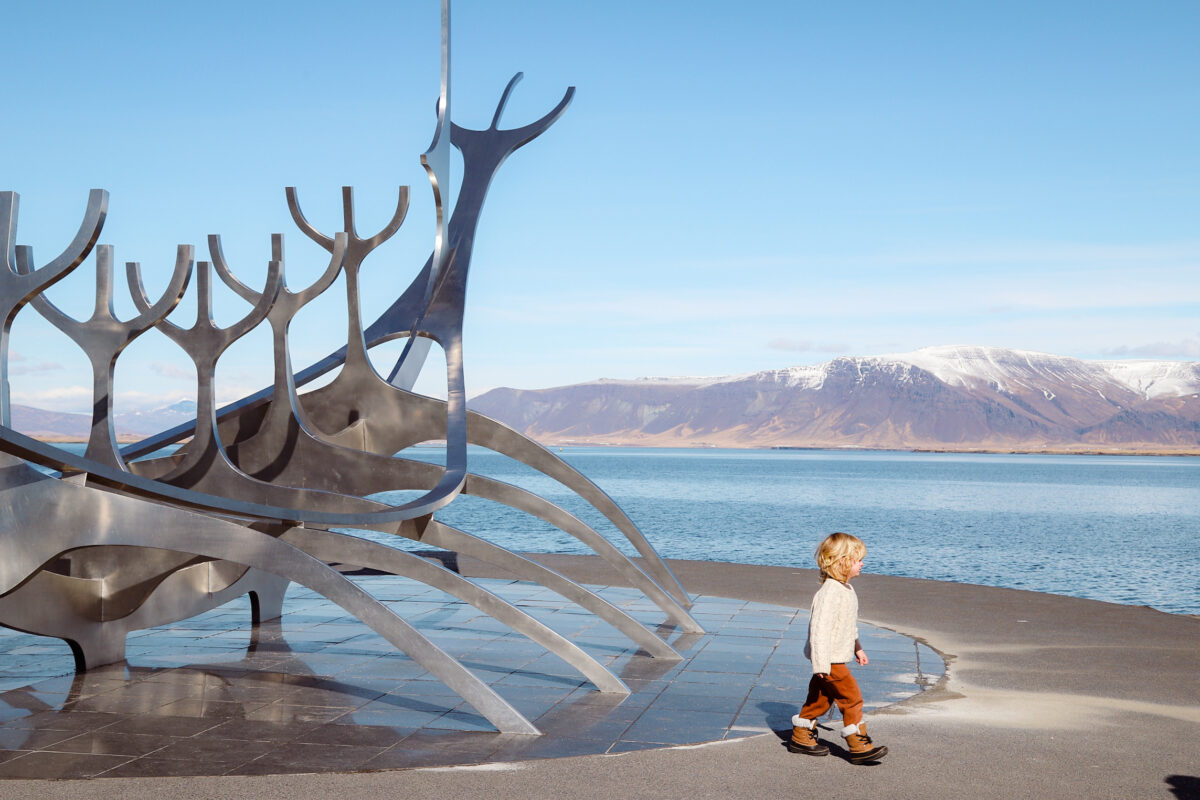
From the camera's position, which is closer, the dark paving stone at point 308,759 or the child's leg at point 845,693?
the dark paving stone at point 308,759

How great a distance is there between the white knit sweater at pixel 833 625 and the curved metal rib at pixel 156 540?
243cm

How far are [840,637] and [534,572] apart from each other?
3.92 m

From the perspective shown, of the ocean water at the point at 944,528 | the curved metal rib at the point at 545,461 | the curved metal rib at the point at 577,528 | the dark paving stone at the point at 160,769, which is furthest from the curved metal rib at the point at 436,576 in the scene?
the ocean water at the point at 944,528

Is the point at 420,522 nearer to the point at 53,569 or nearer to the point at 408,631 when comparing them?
the point at 408,631

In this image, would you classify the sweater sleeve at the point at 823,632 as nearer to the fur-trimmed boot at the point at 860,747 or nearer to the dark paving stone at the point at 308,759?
the fur-trimmed boot at the point at 860,747

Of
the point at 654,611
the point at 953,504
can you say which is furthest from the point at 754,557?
the point at 953,504

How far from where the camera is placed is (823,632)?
24.2ft

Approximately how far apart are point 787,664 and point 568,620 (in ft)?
10.9

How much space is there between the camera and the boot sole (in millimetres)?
7438

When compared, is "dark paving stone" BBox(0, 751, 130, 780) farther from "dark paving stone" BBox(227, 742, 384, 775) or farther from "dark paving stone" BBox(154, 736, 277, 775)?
"dark paving stone" BBox(227, 742, 384, 775)

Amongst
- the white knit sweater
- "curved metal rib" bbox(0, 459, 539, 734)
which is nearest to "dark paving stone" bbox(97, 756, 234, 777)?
"curved metal rib" bbox(0, 459, 539, 734)

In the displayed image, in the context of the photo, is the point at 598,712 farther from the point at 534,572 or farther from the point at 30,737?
the point at 30,737

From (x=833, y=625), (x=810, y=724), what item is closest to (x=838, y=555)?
(x=833, y=625)

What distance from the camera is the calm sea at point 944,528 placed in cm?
3231
